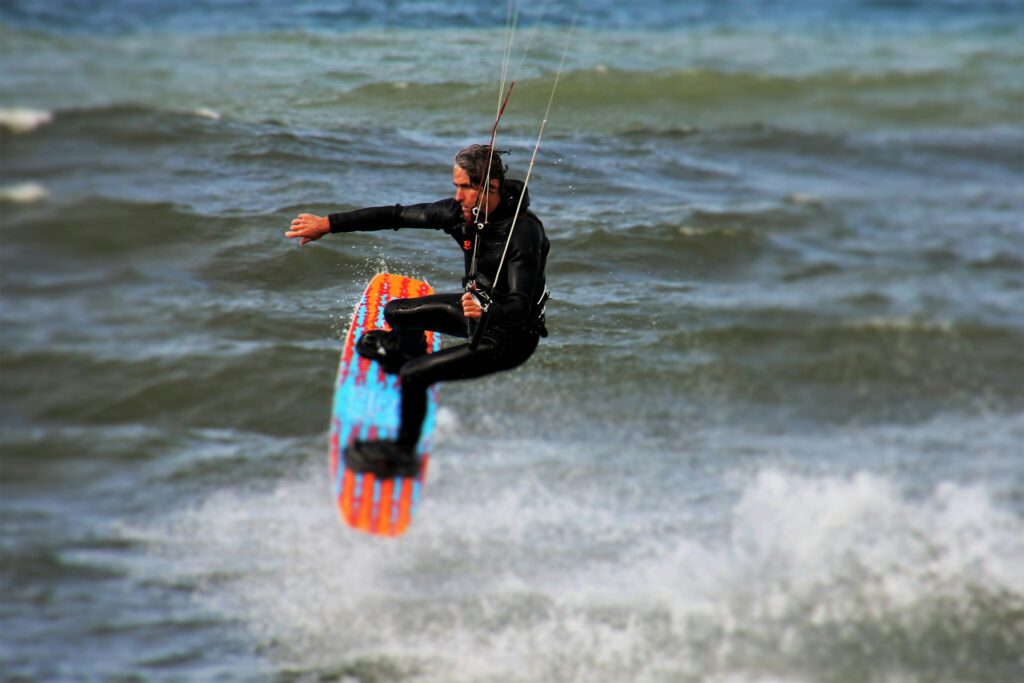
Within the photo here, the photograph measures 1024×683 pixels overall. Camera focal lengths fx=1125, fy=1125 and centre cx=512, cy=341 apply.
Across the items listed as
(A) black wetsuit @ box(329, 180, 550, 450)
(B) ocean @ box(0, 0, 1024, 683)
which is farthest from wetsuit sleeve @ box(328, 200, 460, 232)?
(B) ocean @ box(0, 0, 1024, 683)

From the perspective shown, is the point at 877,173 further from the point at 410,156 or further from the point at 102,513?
the point at 102,513

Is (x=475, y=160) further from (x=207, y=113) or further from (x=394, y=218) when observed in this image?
(x=207, y=113)

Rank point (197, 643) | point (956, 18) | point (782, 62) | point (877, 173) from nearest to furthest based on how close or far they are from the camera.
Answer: point (197, 643), point (877, 173), point (782, 62), point (956, 18)

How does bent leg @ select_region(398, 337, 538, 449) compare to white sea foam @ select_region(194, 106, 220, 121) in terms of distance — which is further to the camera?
white sea foam @ select_region(194, 106, 220, 121)

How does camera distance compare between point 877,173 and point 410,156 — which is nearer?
point 410,156

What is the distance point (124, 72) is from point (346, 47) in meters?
3.71

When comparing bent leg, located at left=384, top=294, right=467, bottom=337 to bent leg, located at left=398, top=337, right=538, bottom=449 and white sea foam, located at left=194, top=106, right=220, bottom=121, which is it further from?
white sea foam, located at left=194, top=106, right=220, bottom=121

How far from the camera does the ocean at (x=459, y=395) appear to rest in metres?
10.6

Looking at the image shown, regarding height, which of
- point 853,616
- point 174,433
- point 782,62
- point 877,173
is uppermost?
point 782,62

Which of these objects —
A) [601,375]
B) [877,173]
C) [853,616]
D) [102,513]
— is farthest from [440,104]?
[877,173]

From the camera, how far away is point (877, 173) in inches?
843

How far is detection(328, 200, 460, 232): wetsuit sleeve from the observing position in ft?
21.9

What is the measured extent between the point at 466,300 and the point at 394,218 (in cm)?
110

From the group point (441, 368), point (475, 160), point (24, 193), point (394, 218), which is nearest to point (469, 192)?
point (475, 160)
